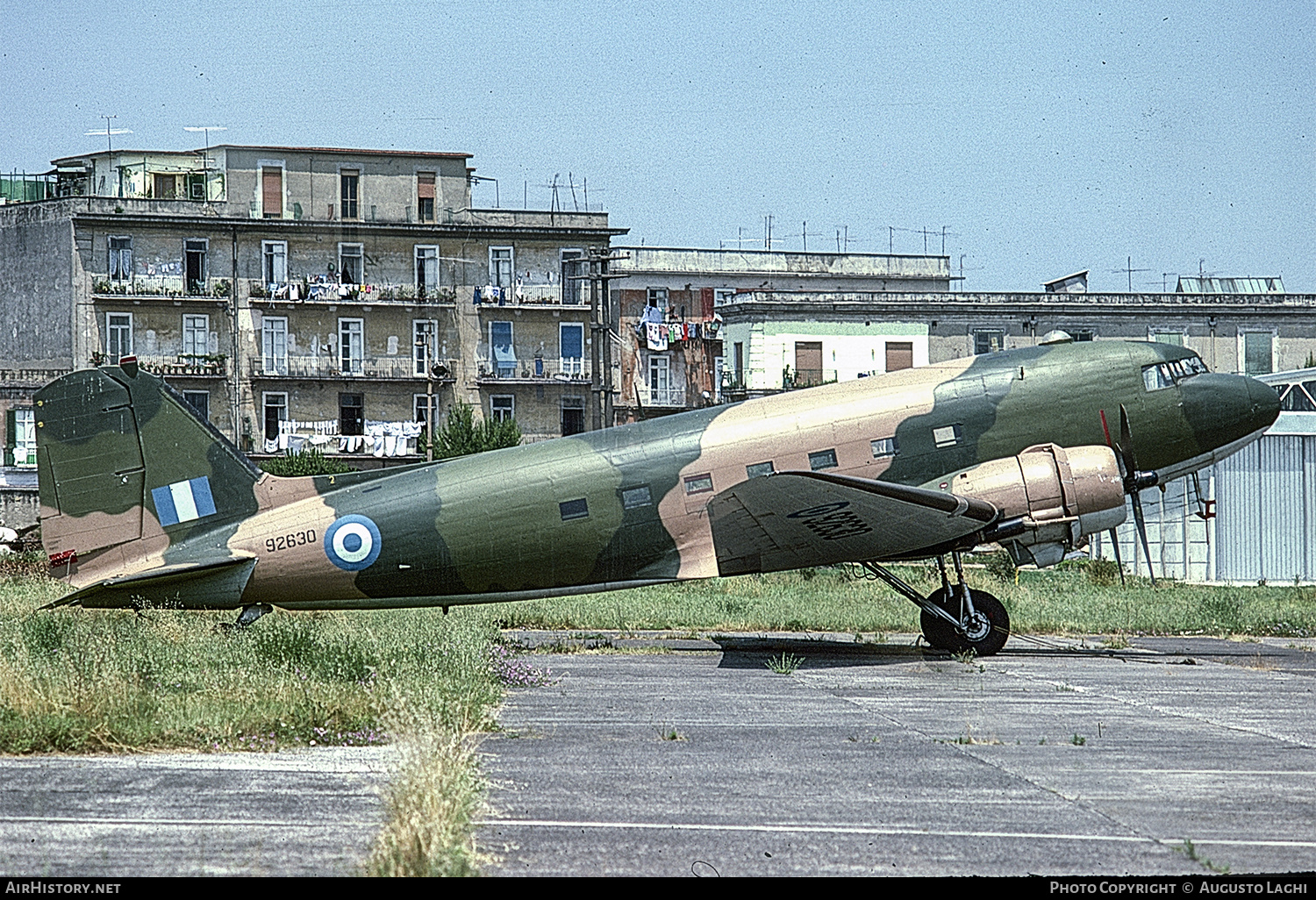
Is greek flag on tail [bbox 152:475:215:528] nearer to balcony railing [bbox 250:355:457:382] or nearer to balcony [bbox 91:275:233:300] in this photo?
balcony railing [bbox 250:355:457:382]

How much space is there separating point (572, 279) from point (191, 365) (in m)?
23.5

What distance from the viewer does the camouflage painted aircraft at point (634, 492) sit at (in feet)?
70.1

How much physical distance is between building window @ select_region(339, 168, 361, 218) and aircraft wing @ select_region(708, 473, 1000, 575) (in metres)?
66.8

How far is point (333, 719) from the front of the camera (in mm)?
14273

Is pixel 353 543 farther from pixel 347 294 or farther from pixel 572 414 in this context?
pixel 572 414

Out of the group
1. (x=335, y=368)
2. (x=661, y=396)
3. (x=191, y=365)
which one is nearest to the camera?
(x=191, y=365)

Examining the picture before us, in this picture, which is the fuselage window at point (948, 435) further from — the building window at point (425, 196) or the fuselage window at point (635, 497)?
the building window at point (425, 196)

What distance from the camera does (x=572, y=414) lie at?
86.3 m

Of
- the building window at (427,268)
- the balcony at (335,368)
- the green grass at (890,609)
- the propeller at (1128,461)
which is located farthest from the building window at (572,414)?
the propeller at (1128,461)

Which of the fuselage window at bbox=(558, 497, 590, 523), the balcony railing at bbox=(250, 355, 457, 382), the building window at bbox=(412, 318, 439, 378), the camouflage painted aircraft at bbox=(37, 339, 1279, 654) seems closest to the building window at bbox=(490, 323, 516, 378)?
the balcony railing at bbox=(250, 355, 457, 382)

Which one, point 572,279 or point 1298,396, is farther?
point 572,279

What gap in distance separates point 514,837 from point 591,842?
1.84 feet

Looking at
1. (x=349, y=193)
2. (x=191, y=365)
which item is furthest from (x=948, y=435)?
(x=349, y=193)

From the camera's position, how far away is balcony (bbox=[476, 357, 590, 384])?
84750 millimetres
